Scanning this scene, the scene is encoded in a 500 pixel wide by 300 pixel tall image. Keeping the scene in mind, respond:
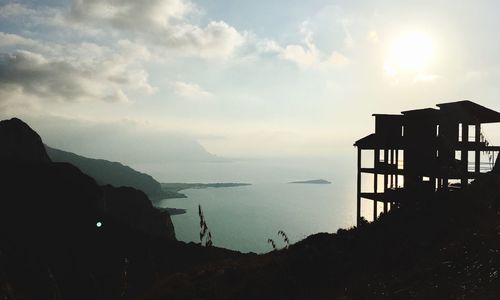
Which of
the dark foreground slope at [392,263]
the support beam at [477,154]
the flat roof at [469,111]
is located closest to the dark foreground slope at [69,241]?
the dark foreground slope at [392,263]

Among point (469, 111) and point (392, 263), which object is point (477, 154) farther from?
point (392, 263)

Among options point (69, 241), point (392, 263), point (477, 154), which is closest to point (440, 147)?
point (477, 154)

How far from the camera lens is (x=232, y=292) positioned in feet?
51.4

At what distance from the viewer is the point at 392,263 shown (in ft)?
46.0

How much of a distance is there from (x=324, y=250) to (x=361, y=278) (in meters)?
4.45

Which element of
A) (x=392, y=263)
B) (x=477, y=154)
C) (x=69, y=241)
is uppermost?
(x=477, y=154)

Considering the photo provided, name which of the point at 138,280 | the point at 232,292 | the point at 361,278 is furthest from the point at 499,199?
the point at 138,280

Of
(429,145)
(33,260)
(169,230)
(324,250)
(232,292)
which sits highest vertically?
(429,145)

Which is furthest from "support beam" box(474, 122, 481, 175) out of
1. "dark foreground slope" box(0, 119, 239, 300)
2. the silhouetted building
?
"dark foreground slope" box(0, 119, 239, 300)

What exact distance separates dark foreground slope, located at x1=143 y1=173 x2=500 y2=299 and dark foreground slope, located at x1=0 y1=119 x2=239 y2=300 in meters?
25.6

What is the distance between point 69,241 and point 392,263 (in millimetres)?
58725

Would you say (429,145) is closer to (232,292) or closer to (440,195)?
(440,195)

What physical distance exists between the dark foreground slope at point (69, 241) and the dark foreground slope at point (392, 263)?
25.6 m

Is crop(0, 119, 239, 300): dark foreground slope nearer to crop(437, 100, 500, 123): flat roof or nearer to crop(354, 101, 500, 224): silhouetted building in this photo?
crop(354, 101, 500, 224): silhouetted building
